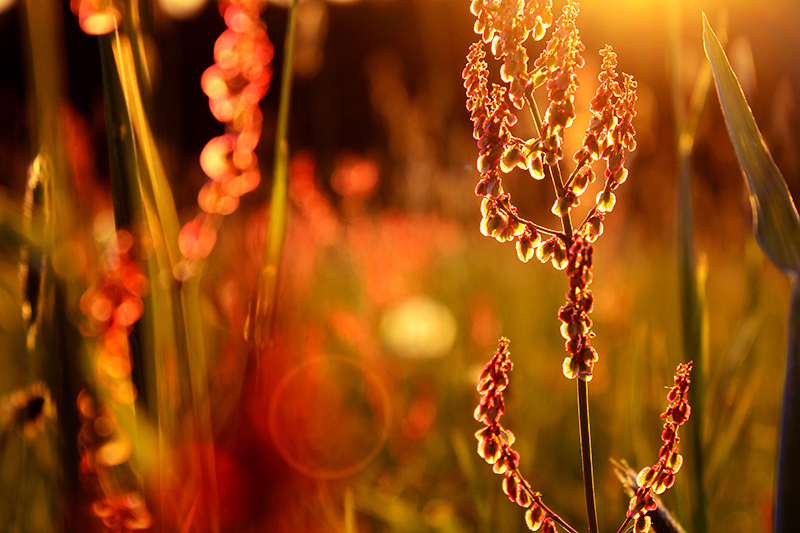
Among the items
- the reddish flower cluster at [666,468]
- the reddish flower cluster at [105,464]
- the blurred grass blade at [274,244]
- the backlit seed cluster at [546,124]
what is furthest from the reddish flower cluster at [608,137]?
the reddish flower cluster at [105,464]

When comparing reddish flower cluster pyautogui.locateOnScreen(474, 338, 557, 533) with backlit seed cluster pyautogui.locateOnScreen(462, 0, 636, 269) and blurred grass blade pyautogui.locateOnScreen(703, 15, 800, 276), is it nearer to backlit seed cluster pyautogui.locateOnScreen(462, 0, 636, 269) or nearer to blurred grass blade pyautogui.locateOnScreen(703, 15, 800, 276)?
backlit seed cluster pyautogui.locateOnScreen(462, 0, 636, 269)

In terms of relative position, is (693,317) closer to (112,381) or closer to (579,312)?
(579,312)

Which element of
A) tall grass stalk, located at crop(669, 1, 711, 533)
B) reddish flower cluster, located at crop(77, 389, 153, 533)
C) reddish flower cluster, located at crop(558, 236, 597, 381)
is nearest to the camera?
reddish flower cluster, located at crop(558, 236, 597, 381)

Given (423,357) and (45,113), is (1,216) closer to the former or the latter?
(45,113)

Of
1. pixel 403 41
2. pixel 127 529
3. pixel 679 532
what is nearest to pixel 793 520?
pixel 679 532

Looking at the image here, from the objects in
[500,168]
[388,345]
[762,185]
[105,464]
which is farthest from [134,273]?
[388,345]

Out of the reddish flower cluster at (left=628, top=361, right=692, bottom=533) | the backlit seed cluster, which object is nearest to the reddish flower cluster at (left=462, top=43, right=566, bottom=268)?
the backlit seed cluster

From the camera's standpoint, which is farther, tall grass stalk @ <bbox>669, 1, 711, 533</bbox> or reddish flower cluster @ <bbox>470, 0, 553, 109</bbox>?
tall grass stalk @ <bbox>669, 1, 711, 533</bbox>

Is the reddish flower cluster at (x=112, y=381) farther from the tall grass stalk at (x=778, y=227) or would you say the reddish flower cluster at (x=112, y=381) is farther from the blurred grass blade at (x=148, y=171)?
the tall grass stalk at (x=778, y=227)
